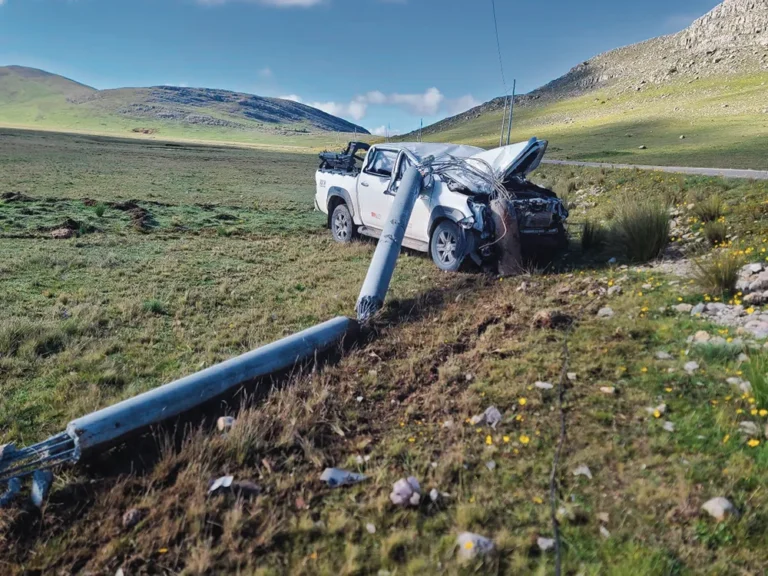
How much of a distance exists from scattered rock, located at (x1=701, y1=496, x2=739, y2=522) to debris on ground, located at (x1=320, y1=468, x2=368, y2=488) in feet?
6.70

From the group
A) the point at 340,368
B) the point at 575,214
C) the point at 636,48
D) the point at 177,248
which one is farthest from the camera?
the point at 636,48

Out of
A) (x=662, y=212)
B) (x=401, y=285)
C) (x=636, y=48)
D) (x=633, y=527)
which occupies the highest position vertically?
(x=636, y=48)

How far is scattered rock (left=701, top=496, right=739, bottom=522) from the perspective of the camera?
114 inches

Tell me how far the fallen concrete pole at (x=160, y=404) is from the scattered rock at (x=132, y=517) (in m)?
0.67

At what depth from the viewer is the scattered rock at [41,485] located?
316 cm

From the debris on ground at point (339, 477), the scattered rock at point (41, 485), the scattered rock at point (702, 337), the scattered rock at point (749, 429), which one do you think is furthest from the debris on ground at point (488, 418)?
the scattered rock at point (41, 485)

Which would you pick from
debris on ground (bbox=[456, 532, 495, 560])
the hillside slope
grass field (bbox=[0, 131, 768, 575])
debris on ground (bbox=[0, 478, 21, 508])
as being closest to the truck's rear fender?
grass field (bbox=[0, 131, 768, 575])

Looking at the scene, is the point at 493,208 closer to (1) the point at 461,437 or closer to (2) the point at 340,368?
(2) the point at 340,368

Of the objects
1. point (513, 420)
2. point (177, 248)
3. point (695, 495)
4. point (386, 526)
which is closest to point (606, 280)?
point (513, 420)

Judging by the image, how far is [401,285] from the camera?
7.81 m

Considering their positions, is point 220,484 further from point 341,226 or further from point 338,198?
point 338,198

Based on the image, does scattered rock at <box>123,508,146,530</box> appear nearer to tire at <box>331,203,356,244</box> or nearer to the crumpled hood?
the crumpled hood

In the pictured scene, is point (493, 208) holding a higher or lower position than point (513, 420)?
higher

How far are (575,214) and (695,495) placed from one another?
10.7 meters
